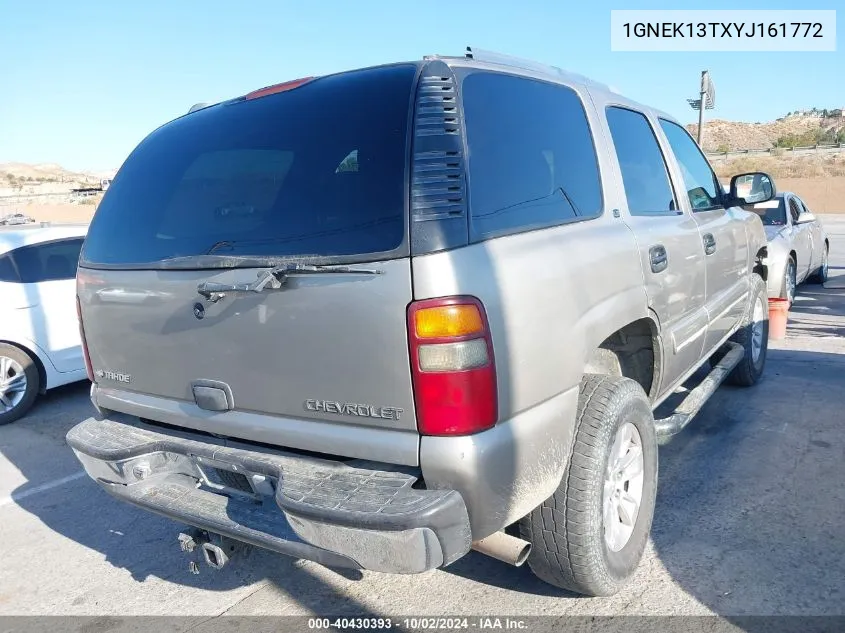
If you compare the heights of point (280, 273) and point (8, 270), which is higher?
point (280, 273)

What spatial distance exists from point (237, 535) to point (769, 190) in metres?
4.26

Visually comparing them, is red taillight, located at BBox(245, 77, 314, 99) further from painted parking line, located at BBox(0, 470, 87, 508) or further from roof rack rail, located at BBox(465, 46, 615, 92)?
painted parking line, located at BBox(0, 470, 87, 508)

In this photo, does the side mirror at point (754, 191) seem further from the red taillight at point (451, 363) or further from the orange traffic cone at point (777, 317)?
the red taillight at point (451, 363)

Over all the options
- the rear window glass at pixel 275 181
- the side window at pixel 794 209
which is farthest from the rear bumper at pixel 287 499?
the side window at pixel 794 209

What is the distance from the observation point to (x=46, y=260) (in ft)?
20.5

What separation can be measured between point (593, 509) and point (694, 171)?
8.98 ft

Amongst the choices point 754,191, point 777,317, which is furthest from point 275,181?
point 777,317

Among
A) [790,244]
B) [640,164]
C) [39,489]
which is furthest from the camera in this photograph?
[790,244]

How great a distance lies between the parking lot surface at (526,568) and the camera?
2.85m

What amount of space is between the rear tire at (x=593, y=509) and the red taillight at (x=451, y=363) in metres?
Result: 0.62

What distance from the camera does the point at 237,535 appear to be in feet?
7.80

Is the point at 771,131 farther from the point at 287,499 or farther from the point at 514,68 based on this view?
the point at 287,499

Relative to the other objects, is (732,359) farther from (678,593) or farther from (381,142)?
(381,142)

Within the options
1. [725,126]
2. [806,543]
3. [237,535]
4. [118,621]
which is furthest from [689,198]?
[725,126]
